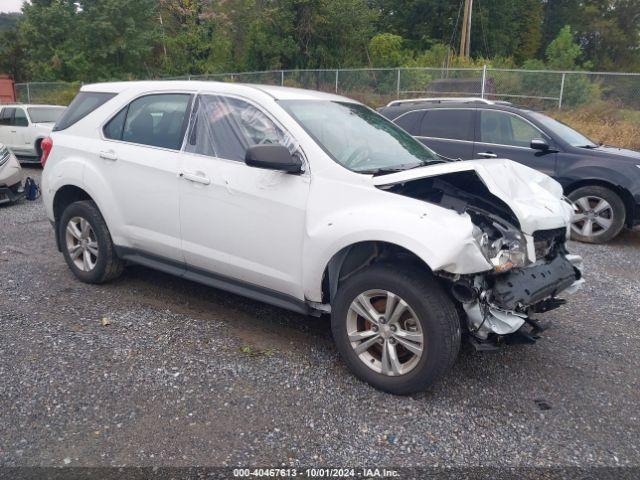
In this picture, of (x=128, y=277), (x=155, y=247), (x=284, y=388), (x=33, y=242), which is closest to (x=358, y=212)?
(x=284, y=388)

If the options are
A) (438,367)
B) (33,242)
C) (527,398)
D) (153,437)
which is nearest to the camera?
(153,437)

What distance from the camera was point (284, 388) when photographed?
11.3 ft

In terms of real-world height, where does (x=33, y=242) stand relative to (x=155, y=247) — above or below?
below

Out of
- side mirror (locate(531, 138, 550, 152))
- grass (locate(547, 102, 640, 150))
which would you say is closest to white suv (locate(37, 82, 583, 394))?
side mirror (locate(531, 138, 550, 152))

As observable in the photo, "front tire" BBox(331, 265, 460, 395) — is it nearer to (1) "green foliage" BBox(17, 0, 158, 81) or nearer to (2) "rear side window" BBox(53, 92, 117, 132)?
(2) "rear side window" BBox(53, 92, 117, 132)

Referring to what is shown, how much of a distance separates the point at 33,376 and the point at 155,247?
140cm

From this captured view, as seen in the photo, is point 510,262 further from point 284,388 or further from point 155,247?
point 155,247

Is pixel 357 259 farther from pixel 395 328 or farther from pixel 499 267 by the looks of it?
pixel 499 267

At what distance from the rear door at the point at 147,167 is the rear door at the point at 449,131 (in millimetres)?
5026

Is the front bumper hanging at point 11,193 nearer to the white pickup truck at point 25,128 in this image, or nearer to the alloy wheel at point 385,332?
the white pickup truck at point 25,128

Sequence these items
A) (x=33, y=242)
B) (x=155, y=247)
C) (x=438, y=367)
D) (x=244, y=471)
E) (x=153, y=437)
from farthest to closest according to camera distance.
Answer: (x=33, y=242)
(x=155, y=247)
(x=438, y=367)
(x=153, y=437)
(x=244, y=471)

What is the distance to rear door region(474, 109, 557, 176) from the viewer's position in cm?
770

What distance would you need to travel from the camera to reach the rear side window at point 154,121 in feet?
14.5

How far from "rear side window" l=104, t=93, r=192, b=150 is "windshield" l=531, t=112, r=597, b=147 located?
557 cm
